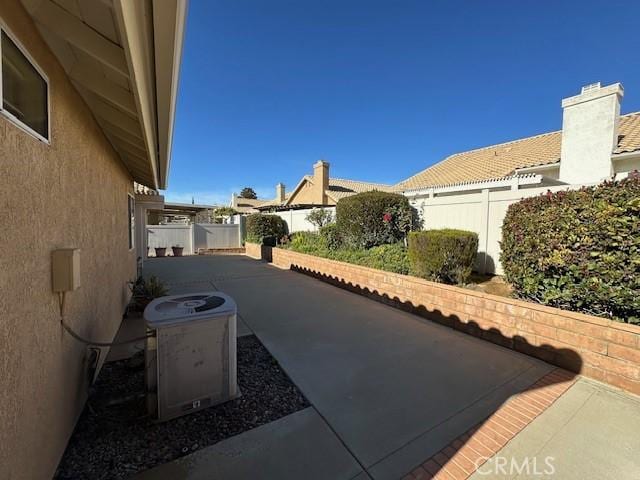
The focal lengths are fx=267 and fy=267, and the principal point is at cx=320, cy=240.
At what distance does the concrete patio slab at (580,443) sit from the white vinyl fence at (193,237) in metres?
18.6

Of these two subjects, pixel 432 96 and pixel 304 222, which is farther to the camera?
pixel 304 222

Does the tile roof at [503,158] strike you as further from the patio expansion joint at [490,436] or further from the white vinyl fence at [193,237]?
the white vinyl fence at [193,237]

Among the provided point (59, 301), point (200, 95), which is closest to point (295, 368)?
point (59, 301)

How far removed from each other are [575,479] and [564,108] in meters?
12.4

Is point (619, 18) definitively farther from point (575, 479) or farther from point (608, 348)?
point (575, 479)

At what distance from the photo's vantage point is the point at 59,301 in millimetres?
2070

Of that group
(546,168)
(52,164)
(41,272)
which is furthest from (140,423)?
(546,168)

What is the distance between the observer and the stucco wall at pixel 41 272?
1.41 m

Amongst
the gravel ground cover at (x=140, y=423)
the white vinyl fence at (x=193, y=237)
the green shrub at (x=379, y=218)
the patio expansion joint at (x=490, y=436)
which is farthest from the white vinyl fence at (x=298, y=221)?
the patio expansion joint at (x=490, y=436)

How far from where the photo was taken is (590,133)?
30.4 feet

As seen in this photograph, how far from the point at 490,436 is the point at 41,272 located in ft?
12.4

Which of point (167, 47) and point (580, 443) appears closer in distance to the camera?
point (167, 47)

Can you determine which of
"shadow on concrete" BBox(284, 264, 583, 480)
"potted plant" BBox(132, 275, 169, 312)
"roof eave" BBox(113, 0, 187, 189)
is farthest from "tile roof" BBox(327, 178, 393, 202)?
"roof eave" BBox(113, 0, 187, 189)

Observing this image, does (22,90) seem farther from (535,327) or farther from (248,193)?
(248,193)
